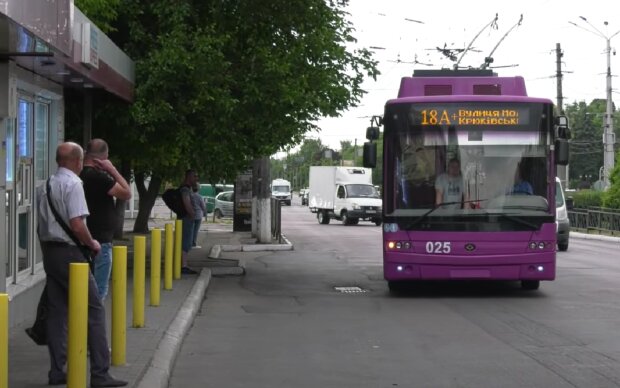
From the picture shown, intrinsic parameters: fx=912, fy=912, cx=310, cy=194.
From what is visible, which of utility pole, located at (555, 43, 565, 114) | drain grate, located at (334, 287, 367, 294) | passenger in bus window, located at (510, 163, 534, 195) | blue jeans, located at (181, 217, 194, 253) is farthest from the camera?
utility pole, located at (555, 43, 565, 114)

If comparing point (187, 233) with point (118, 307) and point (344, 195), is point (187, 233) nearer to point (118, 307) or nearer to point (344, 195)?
point (118, 307)

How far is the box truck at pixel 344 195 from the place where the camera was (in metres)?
42.2

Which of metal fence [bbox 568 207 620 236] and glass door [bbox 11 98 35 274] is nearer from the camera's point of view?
glass door [bbox 11 98 35 274]

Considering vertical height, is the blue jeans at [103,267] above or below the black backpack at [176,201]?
A: below

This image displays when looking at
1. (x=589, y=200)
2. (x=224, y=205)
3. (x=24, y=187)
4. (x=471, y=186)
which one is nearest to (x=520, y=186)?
(x=471, y=186)

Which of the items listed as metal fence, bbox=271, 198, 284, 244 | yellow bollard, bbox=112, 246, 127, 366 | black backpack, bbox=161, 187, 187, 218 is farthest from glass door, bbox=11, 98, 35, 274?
metal fence, bbox=271, 198, 284, 244

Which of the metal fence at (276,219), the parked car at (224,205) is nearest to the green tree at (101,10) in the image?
the metal fence at (276,219)

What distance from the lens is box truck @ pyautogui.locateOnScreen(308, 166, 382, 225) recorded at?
42.2 meters

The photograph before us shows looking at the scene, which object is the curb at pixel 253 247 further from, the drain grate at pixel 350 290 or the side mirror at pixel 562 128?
the side mirror at pixel 562 128

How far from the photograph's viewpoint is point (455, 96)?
1364 centimetres

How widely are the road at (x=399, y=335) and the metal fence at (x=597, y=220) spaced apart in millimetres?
22175

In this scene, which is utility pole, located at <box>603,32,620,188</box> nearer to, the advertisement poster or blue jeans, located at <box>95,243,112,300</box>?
the advertisement poster

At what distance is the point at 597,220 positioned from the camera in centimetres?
4006

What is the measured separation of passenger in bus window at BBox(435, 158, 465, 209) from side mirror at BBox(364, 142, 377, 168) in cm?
115
